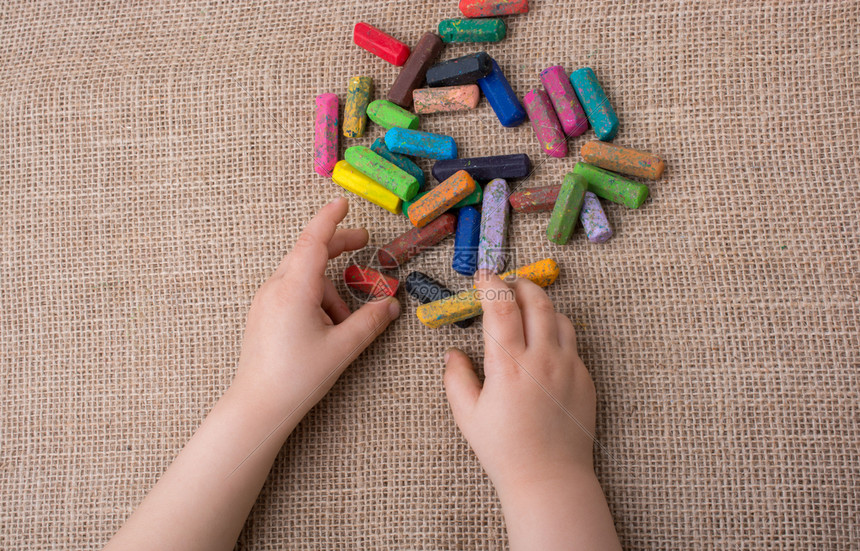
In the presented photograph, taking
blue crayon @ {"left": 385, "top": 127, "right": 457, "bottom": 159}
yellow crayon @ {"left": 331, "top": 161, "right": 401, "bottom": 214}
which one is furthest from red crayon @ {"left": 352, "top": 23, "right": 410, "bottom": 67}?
yellow crayon @ {"left": 331, "top": 161, "right": 401, "bottom": 214}

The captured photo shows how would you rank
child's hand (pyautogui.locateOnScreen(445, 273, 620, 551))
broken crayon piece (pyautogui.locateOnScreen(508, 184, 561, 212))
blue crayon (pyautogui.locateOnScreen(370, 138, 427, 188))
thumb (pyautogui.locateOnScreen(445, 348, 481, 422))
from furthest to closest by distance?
blue crayon (pyautogui.locateOnScreen(370, 138, 427, 188)) < broken crayon piece (pyautogui.locateOnScreen(508, 184, 561, 212)) < thumb (pyautogui.locateOnScreen(445, 348, 481, 422)) < child's hand (pyautogui.locateOnScreen(445, 273, 620, 551))

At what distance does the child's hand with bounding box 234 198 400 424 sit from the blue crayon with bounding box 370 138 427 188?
0.20 meters

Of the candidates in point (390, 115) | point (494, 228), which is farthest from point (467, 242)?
point (390, 115)

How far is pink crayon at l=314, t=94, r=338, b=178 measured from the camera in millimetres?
1479

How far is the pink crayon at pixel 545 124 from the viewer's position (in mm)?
1382

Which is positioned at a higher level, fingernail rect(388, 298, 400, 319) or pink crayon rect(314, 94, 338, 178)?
pink crayon rect(314, 94, 338, 178)

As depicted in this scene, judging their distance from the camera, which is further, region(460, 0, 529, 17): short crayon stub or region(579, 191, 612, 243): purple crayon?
region(460, 0, 529, 17): short crayon stub

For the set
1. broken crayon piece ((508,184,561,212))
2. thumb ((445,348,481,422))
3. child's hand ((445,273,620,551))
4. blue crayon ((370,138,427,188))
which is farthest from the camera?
blue crayon ((370,138,427,188))

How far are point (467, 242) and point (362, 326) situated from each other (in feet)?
1.08

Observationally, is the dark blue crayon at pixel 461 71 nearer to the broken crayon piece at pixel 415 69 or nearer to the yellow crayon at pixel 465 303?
the broken crayon piece at pixel 415 69

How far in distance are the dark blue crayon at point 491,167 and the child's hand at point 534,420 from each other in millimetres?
284

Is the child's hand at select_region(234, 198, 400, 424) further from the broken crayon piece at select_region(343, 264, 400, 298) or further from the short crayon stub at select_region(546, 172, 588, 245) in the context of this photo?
the short crayon stub at select_region(546, 172, 588, 245)

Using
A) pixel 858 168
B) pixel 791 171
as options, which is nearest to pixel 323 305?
pixel 791 171

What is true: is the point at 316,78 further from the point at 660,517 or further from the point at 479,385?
the point at 660,517
